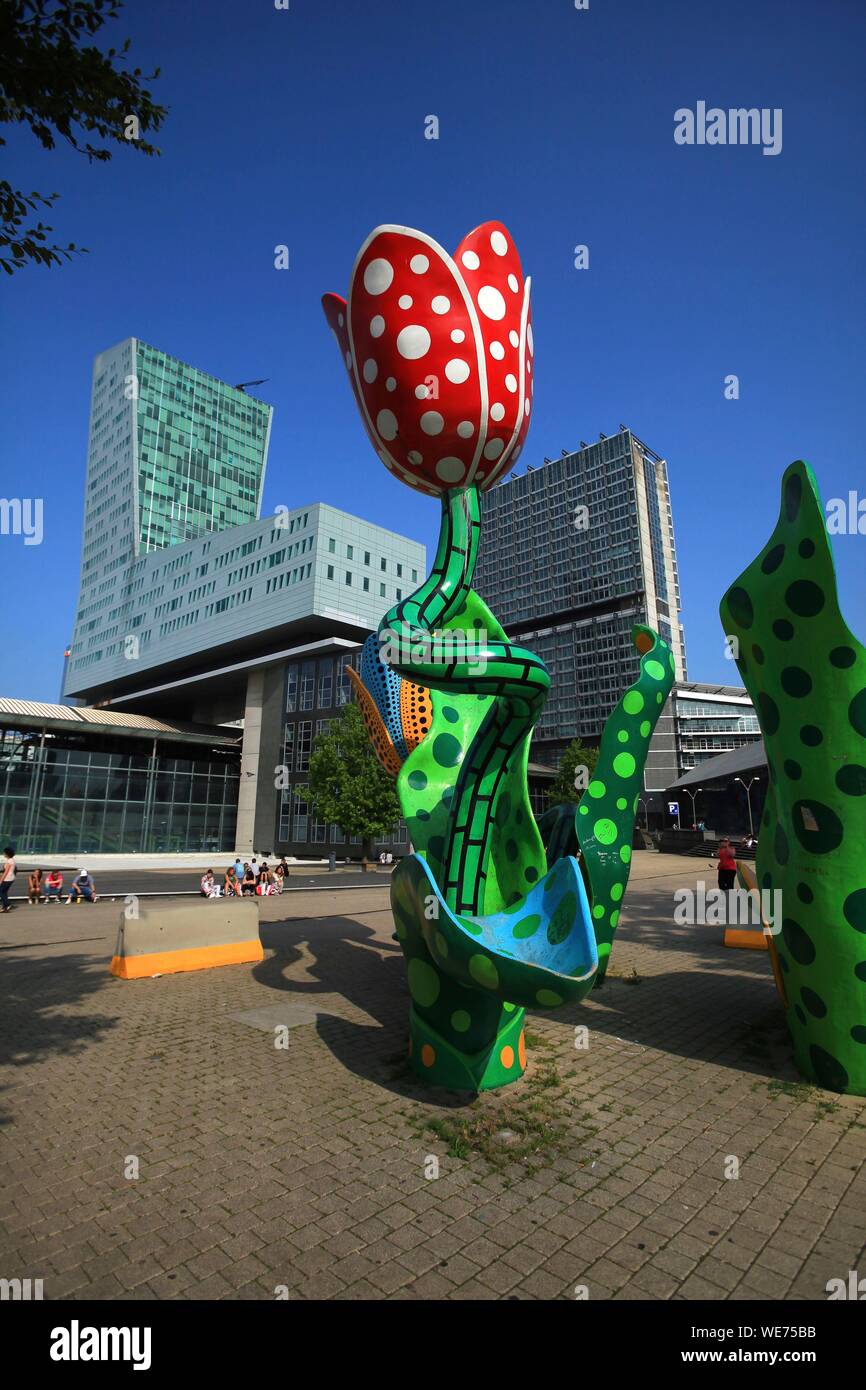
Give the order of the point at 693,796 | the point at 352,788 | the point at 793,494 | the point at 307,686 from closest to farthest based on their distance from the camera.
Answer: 1. the point at 793,494
2. the point at 352,788
3. the point at 307,686
4. the point at 693,796

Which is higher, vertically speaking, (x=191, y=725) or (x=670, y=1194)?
(x=191, y=725)

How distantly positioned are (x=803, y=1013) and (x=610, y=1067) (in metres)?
1.79

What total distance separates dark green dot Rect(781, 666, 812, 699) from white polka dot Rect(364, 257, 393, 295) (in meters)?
4.50

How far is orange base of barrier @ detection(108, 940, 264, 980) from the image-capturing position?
9562mm

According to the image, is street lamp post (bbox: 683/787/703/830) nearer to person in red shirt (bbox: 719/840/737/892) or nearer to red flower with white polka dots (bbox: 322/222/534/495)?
person in red shirt (bbox: 719/840/737/892)

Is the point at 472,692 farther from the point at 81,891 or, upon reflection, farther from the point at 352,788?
the point at 352,788

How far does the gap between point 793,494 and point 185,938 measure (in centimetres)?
990

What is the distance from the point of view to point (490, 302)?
491 cm

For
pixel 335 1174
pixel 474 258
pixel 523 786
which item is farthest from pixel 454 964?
pixel 474 258

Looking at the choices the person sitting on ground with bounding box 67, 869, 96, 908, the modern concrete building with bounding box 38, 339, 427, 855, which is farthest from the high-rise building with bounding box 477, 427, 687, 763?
the person sitting on ground with bounding box 67, 869, 96, 908

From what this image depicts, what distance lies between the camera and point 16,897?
20.8 meters

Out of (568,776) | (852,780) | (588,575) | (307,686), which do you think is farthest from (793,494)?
(588,575)
